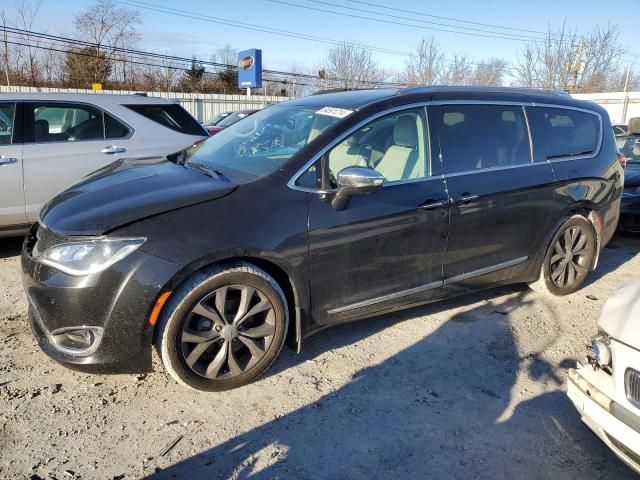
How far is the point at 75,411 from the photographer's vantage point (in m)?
2.72

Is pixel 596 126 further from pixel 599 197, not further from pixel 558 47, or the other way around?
pixel 558 47

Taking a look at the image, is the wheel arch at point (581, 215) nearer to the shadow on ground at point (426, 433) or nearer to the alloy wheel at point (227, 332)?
the shadow on ground at point (426, 433)

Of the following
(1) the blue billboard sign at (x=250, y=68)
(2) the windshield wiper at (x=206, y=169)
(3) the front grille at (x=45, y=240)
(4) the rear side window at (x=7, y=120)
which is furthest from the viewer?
(1) the blue billboard sign at (x=250, y=68)

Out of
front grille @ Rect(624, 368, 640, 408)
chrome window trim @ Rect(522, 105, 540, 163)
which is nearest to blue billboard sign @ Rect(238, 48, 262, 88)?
chrome window trim @ Rect(522, 105, 540, 163)

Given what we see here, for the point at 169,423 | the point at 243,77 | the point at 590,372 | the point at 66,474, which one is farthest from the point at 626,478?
the point at 243,77

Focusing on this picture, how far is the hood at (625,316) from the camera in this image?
2.15m

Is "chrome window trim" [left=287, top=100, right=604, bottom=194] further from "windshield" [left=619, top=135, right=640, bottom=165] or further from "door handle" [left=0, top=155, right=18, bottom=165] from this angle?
"windshield" [left=619, top=135, right=640, bottom=165]

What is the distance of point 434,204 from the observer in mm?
3400

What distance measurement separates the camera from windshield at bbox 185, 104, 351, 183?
318cm

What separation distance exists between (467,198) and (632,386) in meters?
1.75

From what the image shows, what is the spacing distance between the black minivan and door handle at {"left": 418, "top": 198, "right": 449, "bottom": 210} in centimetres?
1

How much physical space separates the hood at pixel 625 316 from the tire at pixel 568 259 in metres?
1.77

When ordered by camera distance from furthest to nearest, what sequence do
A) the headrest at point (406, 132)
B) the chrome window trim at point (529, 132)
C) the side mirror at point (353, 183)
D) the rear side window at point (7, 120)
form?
the rear side window at point (7, 120) < the chrome window trim at point (529, 132) < the headrest at point (406, 132) < the side mirror at point (353, 183)

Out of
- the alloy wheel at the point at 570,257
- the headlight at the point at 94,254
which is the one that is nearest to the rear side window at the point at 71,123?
the headlight at the point at 94,254
